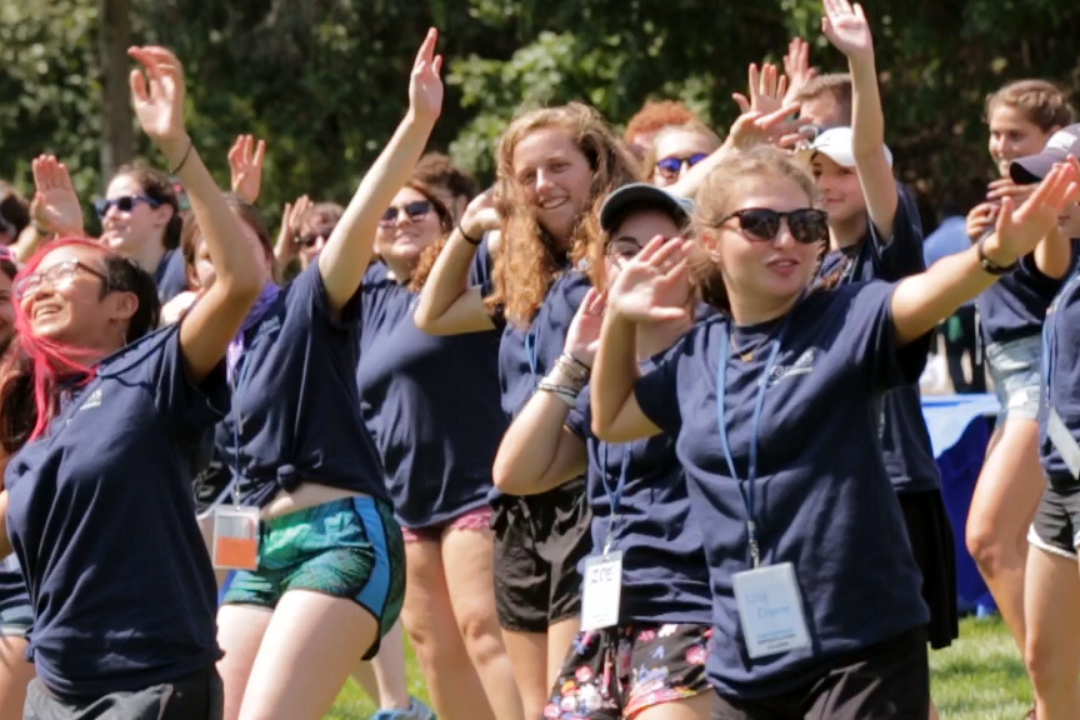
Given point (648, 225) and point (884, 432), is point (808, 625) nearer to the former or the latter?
point (648, 225)

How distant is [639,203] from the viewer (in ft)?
16.5

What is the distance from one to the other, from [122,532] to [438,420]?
2.47 metres

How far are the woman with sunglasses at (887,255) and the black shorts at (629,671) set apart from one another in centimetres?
94

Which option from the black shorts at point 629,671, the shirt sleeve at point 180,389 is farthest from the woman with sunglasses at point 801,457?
the shirt sleeve at point 180,389

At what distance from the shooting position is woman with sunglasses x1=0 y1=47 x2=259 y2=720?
487 centimetres

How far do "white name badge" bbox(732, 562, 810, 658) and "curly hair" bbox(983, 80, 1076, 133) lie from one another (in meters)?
2.98

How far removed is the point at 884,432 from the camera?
5793 mm

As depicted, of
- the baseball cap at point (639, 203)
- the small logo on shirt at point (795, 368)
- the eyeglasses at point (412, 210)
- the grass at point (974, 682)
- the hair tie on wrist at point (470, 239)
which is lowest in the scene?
the grass at point (974, 682)

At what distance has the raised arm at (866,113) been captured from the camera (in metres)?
5.20

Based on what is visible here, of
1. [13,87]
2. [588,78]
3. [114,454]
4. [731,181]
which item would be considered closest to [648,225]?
[731,181]

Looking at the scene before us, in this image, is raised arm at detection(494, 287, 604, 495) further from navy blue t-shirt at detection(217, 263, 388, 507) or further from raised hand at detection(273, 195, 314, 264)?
raised hand at detection(273, 195, 314, 264)

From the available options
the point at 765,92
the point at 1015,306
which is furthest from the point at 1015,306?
the point at 765,92

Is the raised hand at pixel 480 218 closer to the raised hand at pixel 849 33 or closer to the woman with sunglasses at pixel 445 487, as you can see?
the woman with sunglasses at pixel 445 487

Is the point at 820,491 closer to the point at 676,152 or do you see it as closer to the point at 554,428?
the point at 554,428
